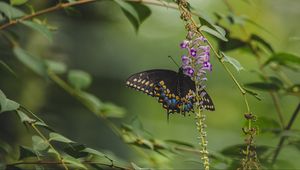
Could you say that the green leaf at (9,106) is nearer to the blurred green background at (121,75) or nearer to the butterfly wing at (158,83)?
the butterfly wing at (158,83)

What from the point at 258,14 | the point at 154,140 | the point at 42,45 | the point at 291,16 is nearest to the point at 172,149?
the point at 154,140

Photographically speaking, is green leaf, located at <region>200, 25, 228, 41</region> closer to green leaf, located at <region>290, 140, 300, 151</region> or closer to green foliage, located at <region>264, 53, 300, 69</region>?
green foliage, located at <region>264, 53, 300, 69</region>

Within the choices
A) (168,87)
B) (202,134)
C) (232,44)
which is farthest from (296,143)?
(202,134)

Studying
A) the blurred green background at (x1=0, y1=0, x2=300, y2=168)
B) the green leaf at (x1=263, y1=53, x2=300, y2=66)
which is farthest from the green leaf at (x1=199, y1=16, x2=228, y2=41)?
the blurred green background at (x1=0, y1=0, x2=300, y2=168)

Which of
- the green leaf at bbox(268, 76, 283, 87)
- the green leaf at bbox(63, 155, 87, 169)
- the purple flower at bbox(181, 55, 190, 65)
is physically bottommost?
the green leaf at bbox(63, 155, 87, 169)

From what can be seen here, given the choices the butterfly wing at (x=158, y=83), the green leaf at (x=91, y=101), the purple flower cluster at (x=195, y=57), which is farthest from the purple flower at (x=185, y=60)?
the green leaf at (x=91, y=101)

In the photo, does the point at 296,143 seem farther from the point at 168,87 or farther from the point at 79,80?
the point at 79,80
